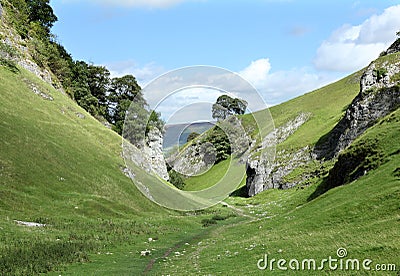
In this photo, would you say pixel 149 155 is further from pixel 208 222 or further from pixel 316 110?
pixel 316 110

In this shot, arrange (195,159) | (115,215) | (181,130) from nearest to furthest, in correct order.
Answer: (181,130)
(195,159)
(115,215)

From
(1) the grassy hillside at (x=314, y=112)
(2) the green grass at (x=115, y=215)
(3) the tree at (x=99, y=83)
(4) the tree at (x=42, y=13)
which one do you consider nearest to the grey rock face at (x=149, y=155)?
(2) the green grass at (x=115, y=215)

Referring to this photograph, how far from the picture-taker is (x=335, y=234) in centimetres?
2266

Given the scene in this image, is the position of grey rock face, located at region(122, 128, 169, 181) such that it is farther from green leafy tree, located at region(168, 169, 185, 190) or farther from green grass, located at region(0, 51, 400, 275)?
green leafy tree, located at region(168, 169, 185, 190)

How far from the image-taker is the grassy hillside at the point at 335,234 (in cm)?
1830

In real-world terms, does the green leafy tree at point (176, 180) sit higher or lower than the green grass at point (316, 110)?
lower

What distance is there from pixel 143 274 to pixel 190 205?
1226 inches

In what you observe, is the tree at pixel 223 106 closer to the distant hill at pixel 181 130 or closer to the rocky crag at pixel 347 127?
Result: the distant hill at pixel 181 130

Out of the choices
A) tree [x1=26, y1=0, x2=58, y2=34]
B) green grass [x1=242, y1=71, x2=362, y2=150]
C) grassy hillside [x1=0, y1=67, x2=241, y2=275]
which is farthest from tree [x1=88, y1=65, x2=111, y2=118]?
green grass [x1=242, y1=71, x2=362, y2=150]

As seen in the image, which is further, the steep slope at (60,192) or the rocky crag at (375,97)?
the rocky crag at (375,97)

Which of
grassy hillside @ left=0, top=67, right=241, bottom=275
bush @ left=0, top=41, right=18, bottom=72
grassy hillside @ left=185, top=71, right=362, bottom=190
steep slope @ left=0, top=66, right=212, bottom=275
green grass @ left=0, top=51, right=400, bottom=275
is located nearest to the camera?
green grass @ left=0, top=51, right=400, bottom=275

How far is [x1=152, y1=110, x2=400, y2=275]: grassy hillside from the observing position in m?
18.3

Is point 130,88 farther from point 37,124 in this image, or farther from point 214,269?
point 214,269

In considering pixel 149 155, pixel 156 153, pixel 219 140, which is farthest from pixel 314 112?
pixel 219 140
